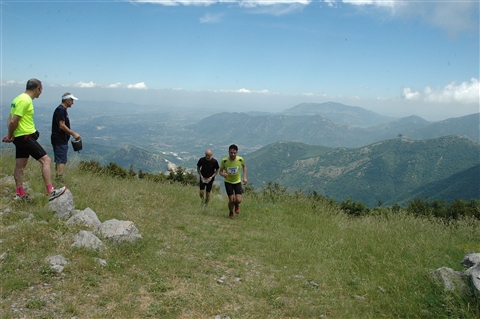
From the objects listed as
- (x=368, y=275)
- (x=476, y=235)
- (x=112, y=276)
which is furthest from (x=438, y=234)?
(x=112, y=276)

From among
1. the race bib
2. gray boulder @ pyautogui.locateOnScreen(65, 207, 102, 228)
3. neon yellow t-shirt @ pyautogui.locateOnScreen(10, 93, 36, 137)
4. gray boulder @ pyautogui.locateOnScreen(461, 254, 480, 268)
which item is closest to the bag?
neon yellow t-shirt @ pyautogui.locateOnScreen(10, 93, 36, 137)

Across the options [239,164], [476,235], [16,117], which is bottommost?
[476,235]

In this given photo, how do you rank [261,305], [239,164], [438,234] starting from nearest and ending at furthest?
[261,305], [438,234], [239,164]

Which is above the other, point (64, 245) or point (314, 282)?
point (64, 245)

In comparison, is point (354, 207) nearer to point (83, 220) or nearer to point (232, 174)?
point (232, 174)

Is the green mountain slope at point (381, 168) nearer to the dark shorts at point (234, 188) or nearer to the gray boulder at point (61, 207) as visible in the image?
the dark shorts at point (234, 188)

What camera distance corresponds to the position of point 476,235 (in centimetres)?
750

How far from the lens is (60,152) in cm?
783

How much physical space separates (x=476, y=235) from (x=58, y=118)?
11.1 m

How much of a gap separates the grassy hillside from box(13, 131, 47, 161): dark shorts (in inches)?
41.6

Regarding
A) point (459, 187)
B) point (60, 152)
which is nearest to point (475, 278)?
point (60, 152)

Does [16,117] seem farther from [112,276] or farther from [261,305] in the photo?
[261,305]

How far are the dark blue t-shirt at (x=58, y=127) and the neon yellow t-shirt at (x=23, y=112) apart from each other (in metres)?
1.53

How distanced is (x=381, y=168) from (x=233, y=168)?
16930cm
